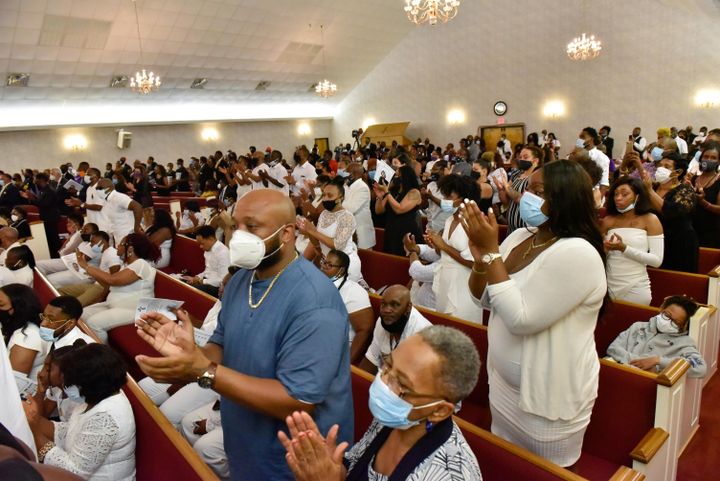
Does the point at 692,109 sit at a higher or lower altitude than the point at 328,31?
lower

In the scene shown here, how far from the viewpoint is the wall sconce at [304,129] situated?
818 inches

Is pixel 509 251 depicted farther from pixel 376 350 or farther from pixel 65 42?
pixel 65 42

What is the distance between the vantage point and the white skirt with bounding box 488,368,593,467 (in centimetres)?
191

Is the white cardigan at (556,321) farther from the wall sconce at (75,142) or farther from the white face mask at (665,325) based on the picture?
the wall sconce at (75,142)

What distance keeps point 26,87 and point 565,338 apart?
14.6 metres

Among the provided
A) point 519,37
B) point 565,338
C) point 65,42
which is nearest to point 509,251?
point 565,338

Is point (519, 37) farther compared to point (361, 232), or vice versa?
point (519, 37)

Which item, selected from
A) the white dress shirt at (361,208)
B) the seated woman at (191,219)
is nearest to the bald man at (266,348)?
the white dress shirt at (361,208)

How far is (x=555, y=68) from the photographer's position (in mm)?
14383

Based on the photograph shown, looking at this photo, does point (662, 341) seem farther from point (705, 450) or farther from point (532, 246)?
point (532, 246)

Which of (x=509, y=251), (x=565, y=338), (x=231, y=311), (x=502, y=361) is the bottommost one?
(x=502, y=361)

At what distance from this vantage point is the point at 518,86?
Result: 15.2 meters

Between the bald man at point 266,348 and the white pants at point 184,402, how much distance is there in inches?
59.4

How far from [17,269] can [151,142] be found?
43.1 feet
